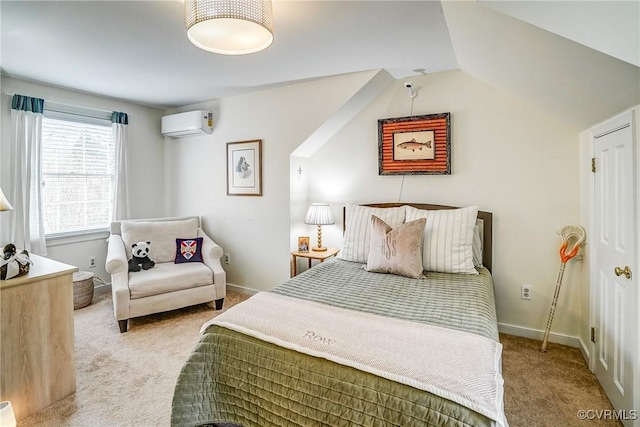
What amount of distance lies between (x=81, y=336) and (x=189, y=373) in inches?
75.9

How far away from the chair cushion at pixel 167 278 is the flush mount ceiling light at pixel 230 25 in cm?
215

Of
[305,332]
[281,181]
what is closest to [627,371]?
[305,332]

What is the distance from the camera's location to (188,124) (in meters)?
4.01

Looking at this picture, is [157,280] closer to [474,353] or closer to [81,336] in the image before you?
[81,336]

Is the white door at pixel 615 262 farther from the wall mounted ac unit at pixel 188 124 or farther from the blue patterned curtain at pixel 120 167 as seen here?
the blue patterned curtain at pixel 120 167

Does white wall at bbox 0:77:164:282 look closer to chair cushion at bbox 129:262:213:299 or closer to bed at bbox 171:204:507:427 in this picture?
chair cushion at bbox 129:262:213:299

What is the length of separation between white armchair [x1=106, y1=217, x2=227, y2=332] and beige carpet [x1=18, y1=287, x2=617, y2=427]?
22 centimetres

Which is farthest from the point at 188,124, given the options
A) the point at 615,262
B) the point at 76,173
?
the point at 615,262

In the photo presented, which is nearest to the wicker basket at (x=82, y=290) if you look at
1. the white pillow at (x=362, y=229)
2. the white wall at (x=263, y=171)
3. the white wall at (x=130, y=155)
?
the white wall at (x=130, y=155)

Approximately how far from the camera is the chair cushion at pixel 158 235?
11.3ft

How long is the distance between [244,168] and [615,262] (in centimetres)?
336

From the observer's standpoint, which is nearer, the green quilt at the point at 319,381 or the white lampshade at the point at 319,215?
the green quilt at the point at 319,381
